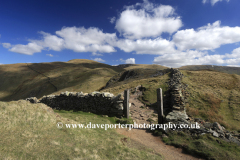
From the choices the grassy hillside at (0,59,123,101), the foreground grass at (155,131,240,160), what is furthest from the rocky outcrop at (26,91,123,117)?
the grassy hillside at (0,59,123,101)

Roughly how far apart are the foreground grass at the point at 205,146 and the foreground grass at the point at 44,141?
2.58m

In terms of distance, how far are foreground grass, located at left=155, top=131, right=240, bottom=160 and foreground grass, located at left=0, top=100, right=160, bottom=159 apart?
2580 mm

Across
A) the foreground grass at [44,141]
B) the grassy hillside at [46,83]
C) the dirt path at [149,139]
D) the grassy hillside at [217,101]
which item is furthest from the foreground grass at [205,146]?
the grassy hillside at [46,83]

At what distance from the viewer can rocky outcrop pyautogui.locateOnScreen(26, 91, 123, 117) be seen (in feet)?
45.1

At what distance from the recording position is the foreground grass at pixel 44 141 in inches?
208

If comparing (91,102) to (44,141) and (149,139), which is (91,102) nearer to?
(149,139)

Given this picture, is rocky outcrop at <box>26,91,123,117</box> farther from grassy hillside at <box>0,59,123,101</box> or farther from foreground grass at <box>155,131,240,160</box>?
grassy hillside at <box>0,59,123,101</box>

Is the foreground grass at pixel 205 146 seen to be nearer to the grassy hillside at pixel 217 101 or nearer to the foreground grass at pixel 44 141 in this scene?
the foreground grass at pixel 44 141

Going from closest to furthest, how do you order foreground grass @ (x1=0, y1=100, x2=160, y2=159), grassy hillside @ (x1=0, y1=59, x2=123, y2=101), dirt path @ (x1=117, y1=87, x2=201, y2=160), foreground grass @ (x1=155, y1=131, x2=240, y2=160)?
1. foreground grass @ (x1=0, y1=100, x2=160, y2=159)
2. foreground grass @ (x1=155, y1=131, x2=240, y2=160)
3. dirt path @ (x1=117, y1=87, x2=201, y2=160)
4. grassy hillside @ (x1=0, y1=59, x2=123, y2=101)

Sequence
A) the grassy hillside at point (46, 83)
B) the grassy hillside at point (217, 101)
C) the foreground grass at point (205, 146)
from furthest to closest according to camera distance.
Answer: the grassy hillside at point (46, 83), the grassy hillside at point (217, 101), the foreground grass at point (205, 146)

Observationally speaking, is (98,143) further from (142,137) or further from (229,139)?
(229,139)

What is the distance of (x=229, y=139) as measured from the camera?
8055 mm

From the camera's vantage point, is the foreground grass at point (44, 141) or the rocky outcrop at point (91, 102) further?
the rocky outcrop at point (91, 102)

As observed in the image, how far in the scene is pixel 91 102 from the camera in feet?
50.5
